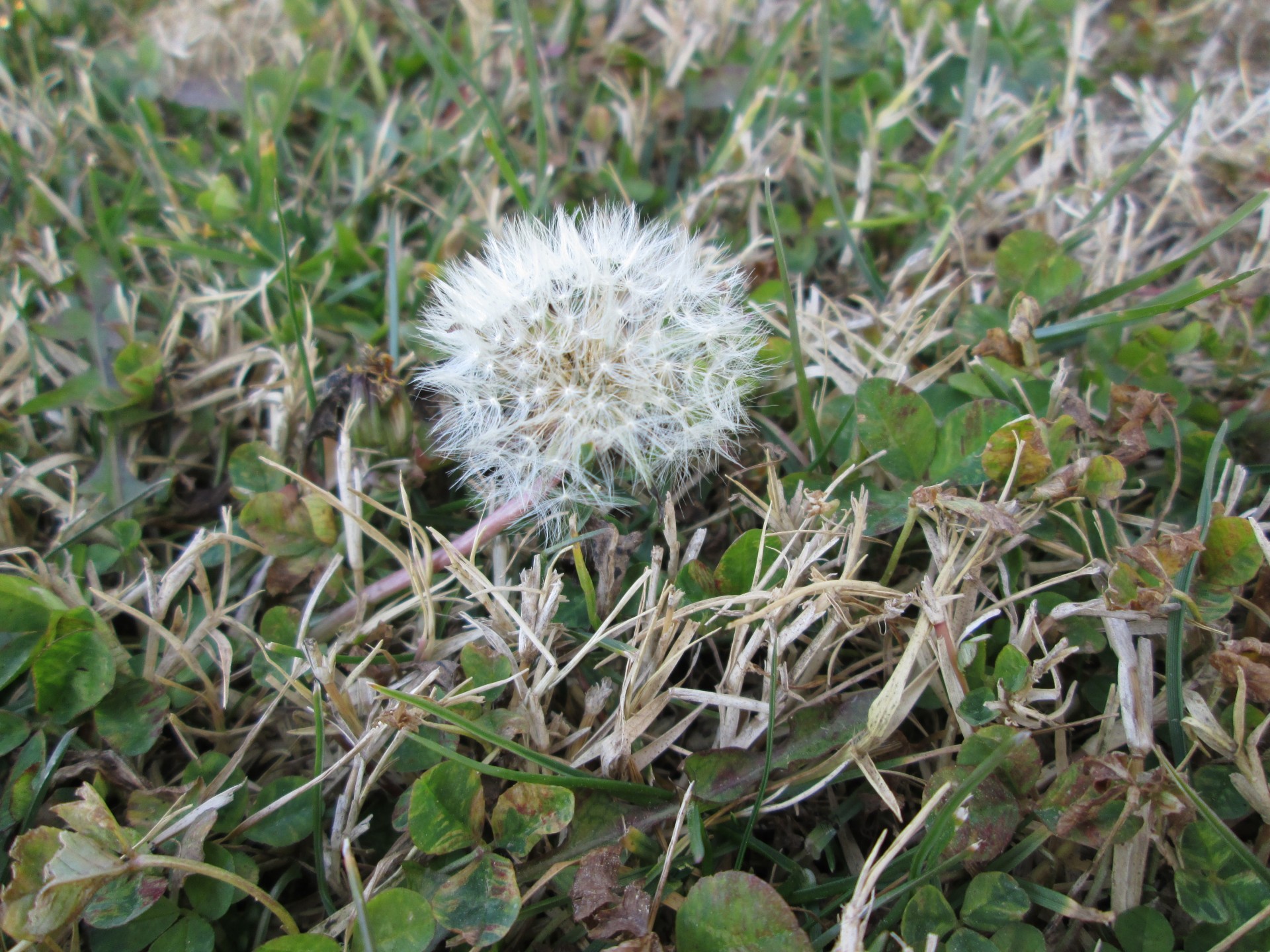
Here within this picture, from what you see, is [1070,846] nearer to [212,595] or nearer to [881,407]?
[881,407]

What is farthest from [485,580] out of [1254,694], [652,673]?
[1254,694]

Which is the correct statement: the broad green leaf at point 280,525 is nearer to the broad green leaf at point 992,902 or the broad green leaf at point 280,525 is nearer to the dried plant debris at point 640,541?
the dried plant debris at point 640,541

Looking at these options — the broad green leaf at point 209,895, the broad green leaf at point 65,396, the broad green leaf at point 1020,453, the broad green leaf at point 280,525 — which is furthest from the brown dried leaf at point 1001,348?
the broad green leaf at point 65,396

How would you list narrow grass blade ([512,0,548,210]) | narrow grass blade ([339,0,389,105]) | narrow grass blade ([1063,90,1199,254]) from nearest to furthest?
1. narrow grass blade ([1063,90,1199,254])
2. narrow grass blade ([512,0,548,210])
3. narrow grass blade ([339,0,389,105])

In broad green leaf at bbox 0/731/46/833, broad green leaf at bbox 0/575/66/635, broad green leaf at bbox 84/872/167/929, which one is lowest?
broad green leaf at bbox 84/872/167/929

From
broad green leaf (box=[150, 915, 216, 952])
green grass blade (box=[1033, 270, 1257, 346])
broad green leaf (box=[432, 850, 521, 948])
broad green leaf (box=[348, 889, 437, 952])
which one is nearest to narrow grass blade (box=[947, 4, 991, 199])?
green grass blade (box=[1033, 270, 1257, 346])

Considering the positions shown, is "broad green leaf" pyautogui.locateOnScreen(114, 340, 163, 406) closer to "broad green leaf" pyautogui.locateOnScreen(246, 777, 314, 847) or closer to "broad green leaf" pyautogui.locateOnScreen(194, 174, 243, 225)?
"broad green leaf" pyautogui.locateOnScreen(194, 174, 243, 225)

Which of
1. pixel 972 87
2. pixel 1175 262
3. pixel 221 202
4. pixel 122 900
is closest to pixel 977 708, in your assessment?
pixel 1175 262
